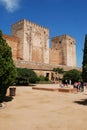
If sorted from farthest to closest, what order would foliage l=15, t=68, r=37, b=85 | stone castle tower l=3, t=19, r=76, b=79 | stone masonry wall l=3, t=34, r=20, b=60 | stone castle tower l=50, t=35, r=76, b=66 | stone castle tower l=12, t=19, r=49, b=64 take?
stone castle tower l=50, t=35, r=76, b=66, stone castle tower l=12, t=19, r=49, b=64, stone masonry wall l=3, t=34, r=20, b=60, stone castle tower l=3, t=19, r=76, b=79, foliage l=15, t=68, r=37, b=85

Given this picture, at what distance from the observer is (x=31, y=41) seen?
3925 cm

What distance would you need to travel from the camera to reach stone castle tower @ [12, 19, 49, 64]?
38.2 m

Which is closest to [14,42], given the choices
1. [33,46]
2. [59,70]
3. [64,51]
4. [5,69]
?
[33,46]

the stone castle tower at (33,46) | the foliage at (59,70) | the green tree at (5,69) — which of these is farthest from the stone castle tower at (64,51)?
the green tree at (5,69)

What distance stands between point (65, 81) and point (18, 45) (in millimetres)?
15192

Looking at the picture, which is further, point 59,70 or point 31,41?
Result: point 31,41

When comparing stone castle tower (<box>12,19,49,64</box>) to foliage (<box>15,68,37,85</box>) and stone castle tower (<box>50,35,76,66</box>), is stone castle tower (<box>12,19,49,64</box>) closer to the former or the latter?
stone castle tower (<box>50,35,76,66</box>)

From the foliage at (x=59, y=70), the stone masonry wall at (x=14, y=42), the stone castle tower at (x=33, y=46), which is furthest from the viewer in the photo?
the stone masonry wall at (x=14, y=42)

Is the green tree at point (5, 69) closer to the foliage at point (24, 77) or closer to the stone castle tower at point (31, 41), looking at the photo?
the foliage at point (24, 77)

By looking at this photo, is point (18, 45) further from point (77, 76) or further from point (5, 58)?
point (5, 58)

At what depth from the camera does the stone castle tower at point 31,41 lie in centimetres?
3822

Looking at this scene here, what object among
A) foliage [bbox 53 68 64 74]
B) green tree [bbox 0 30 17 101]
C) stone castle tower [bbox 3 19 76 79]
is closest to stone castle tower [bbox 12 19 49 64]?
stone castle tower [bbox 3 19 76 79]

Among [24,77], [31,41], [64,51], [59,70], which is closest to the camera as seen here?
[24,77]

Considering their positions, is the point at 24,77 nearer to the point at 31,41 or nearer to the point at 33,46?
the point at 31,41
